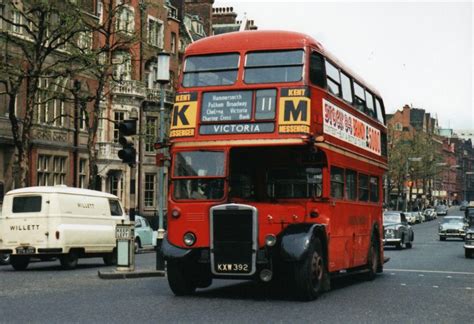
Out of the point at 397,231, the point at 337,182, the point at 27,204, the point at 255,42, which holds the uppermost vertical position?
the point at 255,42

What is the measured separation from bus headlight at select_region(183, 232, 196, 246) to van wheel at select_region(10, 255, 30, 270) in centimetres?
1017

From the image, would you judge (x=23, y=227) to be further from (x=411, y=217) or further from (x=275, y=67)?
(x=411, y=217)

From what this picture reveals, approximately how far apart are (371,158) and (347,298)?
213 inches

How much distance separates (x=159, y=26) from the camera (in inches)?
2293

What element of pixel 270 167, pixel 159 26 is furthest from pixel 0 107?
pixel 270 167

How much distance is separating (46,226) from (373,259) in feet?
29.3

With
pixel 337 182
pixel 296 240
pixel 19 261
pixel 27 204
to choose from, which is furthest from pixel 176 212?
pixel 19 261

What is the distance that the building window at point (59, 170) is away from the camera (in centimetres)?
4516

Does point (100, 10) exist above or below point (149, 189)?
above

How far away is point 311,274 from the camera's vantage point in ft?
46.9

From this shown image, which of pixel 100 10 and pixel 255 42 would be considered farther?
pixel 100 10

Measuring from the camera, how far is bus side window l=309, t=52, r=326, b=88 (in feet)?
48.4

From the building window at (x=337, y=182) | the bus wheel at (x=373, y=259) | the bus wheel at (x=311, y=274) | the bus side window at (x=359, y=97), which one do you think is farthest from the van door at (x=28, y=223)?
the bus wheel at (x=311, y=274)

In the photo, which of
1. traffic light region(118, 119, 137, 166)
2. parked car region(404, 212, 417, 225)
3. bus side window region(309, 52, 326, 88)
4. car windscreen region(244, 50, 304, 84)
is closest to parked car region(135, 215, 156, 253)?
traffic light region(118, 119, 137, 166)
